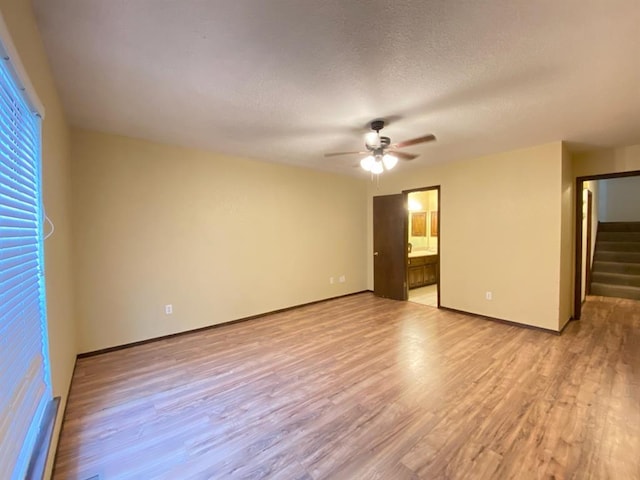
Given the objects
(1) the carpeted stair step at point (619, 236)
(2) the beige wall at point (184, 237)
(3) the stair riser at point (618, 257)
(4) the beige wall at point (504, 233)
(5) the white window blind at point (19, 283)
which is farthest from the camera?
(1) the carpeted stair step at point (619, 236)

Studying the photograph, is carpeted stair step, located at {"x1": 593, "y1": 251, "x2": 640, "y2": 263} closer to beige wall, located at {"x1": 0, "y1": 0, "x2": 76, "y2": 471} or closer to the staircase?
the staircase

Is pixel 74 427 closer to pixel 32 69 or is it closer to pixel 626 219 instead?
pixel 32 69

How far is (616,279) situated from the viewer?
5.57 m

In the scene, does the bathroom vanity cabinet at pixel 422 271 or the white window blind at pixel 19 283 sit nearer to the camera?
the white window blind at pixel 19 283

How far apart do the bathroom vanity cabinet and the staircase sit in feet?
9.71

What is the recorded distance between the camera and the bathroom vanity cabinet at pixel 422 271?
19.7ft

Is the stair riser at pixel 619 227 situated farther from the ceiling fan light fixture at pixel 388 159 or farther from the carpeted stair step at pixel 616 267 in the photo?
the ceiling fan light fixture at pixel 388 159

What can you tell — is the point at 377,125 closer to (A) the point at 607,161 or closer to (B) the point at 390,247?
(B) the point at 390,247

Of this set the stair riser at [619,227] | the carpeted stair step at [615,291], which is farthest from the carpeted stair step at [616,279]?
the stair riser at [619,227]

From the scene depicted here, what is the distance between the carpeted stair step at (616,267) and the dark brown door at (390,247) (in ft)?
14.4

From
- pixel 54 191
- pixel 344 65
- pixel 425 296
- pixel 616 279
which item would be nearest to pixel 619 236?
pixel 616 279

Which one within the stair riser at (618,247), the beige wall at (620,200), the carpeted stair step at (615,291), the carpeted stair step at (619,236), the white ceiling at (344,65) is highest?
the white ceiling at (344,65)

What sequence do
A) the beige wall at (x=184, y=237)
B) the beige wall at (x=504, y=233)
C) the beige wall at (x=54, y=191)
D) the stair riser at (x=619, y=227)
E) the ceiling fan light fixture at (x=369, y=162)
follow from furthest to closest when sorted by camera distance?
the stair riser at (x=619, y=227) → the beige wall at (x=504, y=233) → the beige wall at (x=184, y=237) → the ceiling fan light fixture at (x=369, y=162) → the beige wall at (x=54, y=191)

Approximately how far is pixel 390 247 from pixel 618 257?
204 inches
